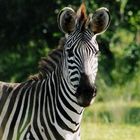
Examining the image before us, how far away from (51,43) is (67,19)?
19942mm

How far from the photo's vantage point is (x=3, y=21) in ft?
93.1

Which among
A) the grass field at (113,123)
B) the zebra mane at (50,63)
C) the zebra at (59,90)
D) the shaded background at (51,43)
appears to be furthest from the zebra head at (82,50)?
the shaded background at (51,43)

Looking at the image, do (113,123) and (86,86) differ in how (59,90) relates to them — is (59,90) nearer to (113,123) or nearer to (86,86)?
(86,86)

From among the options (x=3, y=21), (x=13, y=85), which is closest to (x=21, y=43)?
(x=3, y=21)

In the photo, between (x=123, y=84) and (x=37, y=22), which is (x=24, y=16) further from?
(x=123, y=84)

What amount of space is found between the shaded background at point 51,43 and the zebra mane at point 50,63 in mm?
14278

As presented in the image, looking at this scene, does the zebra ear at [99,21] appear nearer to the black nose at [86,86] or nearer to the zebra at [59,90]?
the zebra at [59,90]

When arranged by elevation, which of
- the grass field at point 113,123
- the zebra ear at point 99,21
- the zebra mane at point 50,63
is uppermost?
the zebra ear at point 99,21

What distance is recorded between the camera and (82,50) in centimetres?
749

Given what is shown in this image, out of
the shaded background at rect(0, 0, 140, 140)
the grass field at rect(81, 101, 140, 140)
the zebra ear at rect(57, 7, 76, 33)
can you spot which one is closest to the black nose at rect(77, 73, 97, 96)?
the zebra ear at rect(57, 7, 76, 33)

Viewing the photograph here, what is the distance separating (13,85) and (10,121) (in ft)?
1.64

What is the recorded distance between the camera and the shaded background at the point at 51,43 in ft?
78.1

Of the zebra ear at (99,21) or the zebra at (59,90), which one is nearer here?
the zebra at (59,90)

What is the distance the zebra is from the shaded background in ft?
47.1
